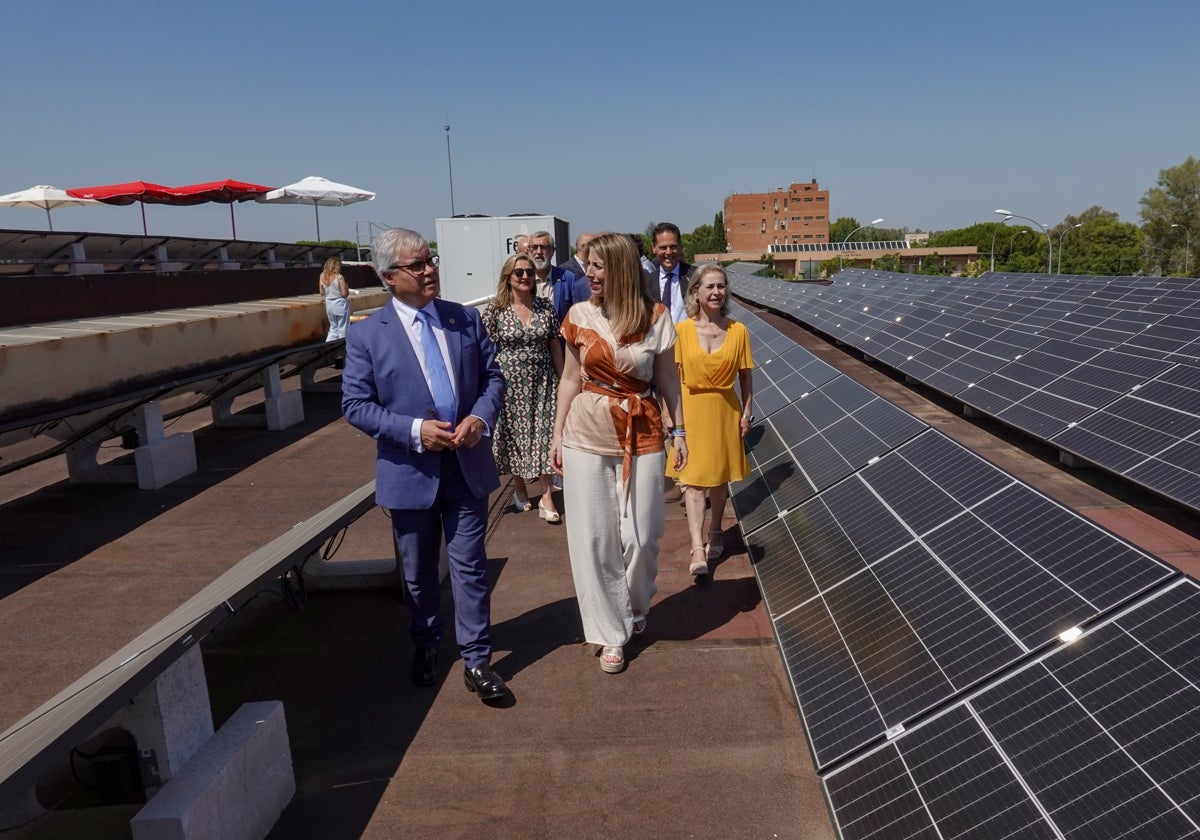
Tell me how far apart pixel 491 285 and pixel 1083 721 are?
19.2m

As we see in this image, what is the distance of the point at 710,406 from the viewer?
225 inches

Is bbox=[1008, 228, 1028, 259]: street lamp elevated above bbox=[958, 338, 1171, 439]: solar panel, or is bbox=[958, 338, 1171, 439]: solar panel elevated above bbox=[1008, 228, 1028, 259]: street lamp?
bbox=[1008, 228, 1028, 259]: street lamp

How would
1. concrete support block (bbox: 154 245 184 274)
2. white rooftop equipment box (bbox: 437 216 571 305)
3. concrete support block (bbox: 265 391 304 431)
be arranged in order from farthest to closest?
white rooftop equipment box (bbox: 437 216 571 305) → concrete support block (bbox: 154 245 184 274) → concrete support block (bbox: 265 391 304 431)

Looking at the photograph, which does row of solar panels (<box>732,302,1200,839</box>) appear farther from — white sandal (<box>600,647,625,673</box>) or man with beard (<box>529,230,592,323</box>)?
man with beard (<box>529,230,592,323</box>)

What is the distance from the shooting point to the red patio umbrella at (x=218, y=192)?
2269 cm

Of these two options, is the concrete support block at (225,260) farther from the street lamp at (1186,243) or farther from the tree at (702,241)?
the tree at (702,241)

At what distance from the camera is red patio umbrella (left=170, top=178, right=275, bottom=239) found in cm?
2269

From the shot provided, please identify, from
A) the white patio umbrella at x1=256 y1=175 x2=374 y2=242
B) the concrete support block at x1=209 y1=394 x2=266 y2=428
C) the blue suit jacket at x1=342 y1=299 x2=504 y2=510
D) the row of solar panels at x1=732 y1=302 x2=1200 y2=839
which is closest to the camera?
the row of solar panels at x1=732 y1=302 x2=1200 y2=839

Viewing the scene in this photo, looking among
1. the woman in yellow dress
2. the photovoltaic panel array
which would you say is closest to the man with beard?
the woman in yellow dress

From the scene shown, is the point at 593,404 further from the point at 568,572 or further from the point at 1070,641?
the point at 1070,641

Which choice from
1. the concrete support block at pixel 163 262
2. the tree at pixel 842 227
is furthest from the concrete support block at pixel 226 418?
the tree at pixel 842 227

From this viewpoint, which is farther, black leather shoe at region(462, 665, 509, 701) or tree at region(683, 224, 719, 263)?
tree at region(683, 224, 719, 263)

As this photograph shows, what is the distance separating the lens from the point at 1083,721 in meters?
2.51

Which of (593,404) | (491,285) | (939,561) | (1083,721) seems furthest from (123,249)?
(1083,721)
